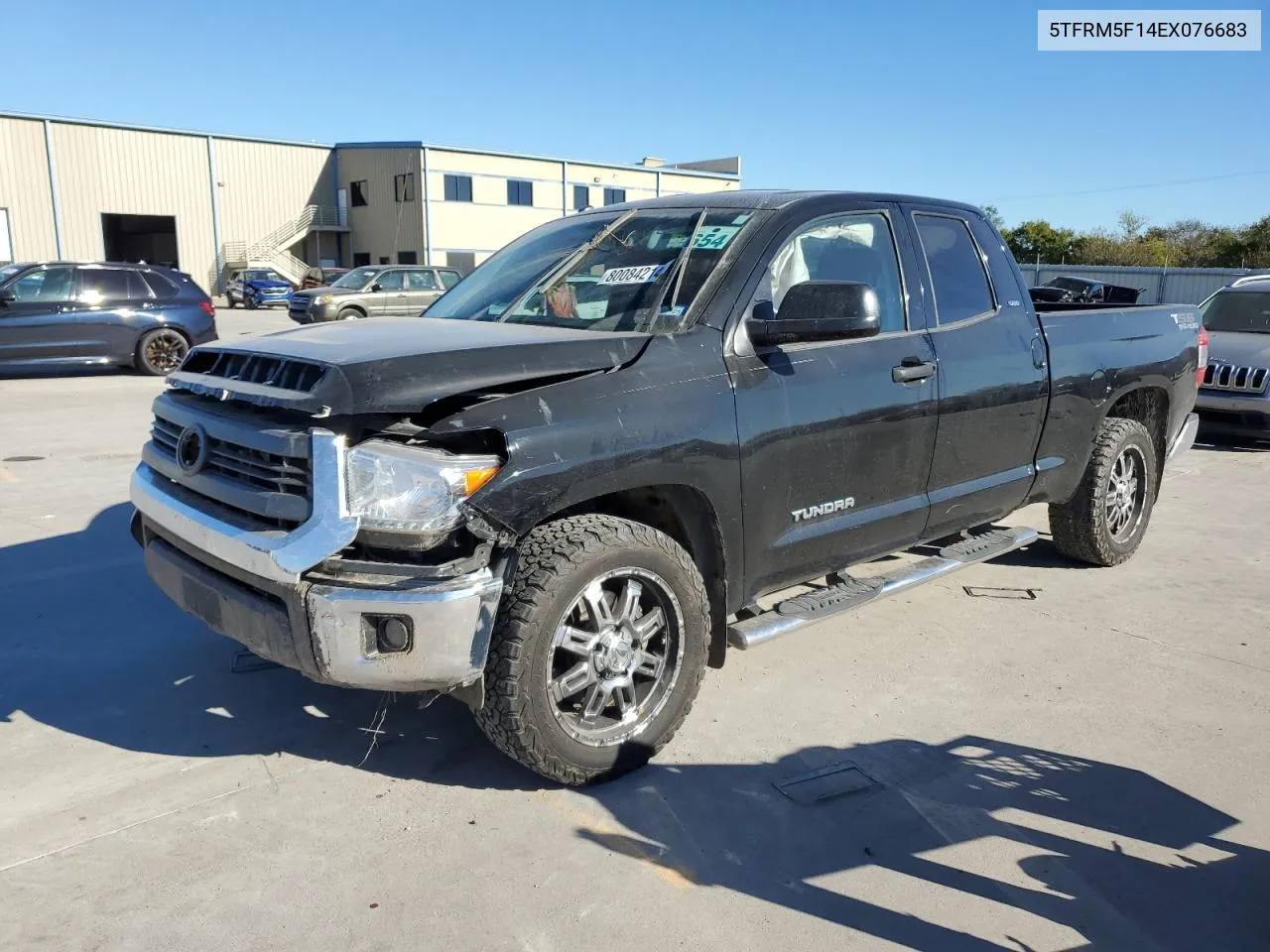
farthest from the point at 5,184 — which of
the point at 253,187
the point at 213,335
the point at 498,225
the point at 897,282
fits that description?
the point at 897,282

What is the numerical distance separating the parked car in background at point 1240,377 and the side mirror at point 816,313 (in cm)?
757

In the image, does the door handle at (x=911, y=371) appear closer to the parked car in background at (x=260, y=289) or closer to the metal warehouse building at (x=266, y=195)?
the parked car in background at (x=260, y=289)

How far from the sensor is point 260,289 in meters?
38.8

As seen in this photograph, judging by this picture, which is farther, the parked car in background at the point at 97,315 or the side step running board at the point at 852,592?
the parked car in background at the point at 97,315

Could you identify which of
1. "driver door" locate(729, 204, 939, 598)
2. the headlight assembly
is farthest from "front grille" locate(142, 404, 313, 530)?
"driver door" locate(729, 204, 939, 598)

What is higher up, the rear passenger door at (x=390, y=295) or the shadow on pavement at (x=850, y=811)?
the rear passenger door at (x=390, y=295)

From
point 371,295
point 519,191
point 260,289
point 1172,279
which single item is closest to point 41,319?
point 371,295

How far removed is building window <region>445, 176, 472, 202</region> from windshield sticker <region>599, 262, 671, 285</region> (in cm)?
4609

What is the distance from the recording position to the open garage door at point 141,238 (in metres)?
47.5

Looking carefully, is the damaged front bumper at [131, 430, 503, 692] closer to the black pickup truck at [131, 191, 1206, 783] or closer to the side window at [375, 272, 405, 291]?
the black pickup truck at [131, 191, 1206, 783]

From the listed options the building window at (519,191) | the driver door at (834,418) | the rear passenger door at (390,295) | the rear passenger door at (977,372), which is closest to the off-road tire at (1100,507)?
the rear passenger door at (977,372)

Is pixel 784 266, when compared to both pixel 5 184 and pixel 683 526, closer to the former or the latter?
pixel 683 526

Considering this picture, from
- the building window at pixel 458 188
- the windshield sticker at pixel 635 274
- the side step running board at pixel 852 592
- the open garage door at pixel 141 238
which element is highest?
the building window at pixel 458 188

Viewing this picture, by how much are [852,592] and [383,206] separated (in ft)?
159
